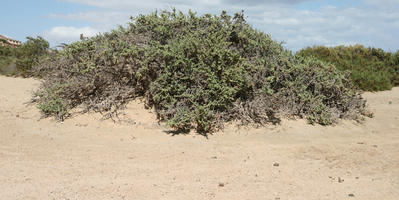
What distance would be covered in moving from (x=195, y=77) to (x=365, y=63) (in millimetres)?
10276

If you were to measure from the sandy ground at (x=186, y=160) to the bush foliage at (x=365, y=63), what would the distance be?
4.91m

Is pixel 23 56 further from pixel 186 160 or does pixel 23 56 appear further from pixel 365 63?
pixel 365 63

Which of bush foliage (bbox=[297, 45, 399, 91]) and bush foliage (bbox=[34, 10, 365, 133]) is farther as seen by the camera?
bush foliage (bbox=[297, 45, 399, 91])

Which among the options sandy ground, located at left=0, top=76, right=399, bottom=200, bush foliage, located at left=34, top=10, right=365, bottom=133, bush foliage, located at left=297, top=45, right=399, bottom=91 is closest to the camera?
sandy ground, located at left=0, top=76, right=399, bottom=200

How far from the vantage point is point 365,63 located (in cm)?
1544

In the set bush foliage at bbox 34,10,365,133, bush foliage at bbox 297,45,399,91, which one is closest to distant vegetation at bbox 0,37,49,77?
bush foliage at bbox 34,10,365,133

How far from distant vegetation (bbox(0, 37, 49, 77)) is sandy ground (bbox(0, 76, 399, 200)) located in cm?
598

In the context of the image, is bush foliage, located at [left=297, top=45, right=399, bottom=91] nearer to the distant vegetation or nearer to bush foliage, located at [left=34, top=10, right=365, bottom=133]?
bush foliage, located at [left=34, top=10, right=365, bottom=133]

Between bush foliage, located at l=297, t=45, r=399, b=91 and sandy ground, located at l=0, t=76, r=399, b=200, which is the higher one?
bush foliage, located at l=297, t=45, r=399, b=91

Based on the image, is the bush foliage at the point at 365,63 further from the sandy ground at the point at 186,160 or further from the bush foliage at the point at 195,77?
the sandy ground at the point at 186,160

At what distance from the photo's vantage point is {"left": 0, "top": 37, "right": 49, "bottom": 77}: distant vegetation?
14.3 m

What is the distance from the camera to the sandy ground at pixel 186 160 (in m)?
4.70

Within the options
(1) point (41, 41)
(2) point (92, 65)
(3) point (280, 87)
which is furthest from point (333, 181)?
(1) point (41, 41)

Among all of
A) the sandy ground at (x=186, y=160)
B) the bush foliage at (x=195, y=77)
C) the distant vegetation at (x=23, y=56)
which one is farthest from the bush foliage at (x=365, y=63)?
the distant vegetation at (x=23, y=56)
